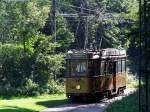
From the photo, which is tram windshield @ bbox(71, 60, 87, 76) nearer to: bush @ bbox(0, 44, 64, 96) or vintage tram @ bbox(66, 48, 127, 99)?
vintage tram @ bbox(66, 48, 127, 99)

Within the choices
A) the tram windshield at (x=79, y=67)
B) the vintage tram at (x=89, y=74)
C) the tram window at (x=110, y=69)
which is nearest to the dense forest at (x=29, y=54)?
the tram window at (x=110, y=69)

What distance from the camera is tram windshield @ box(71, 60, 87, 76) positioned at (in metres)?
33.5

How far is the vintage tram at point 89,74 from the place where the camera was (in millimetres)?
33156

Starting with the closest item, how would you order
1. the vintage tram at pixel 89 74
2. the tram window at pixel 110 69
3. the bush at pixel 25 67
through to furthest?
the vintage tram at pixel 89 74, the tram window at pixel 110 69, the bush at pixel 25 67

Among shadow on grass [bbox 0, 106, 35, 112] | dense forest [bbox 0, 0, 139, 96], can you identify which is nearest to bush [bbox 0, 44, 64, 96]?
dense forest [bbox 0, 0, 139, 96]

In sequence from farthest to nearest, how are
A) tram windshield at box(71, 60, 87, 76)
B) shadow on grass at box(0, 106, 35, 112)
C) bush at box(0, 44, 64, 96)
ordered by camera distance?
bush at box(0, 44, 64, 96) → tram windshield at box(71, 60, 87, 76) → shadow on grass at box(0, 106, 35, 112)

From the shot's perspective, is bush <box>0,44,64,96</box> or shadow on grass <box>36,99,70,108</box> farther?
bush <box>0,44,64,96</box>

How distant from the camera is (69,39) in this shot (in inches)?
2122

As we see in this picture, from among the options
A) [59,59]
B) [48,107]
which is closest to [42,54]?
[59,59]

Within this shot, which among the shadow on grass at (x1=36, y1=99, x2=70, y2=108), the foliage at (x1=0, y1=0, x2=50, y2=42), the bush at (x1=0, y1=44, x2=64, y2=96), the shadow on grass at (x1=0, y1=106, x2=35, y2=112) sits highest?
the foliage at (x1=0, y1=0, x2=50, y2=42)

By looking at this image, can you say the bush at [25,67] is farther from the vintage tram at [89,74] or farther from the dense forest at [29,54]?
the vintage tram at [89,74]

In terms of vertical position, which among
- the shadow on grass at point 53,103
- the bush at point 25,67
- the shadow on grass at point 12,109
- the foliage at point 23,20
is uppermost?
the foliage at point 23,20

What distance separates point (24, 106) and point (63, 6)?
36.6 m

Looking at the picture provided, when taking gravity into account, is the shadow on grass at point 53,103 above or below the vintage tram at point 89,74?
below
